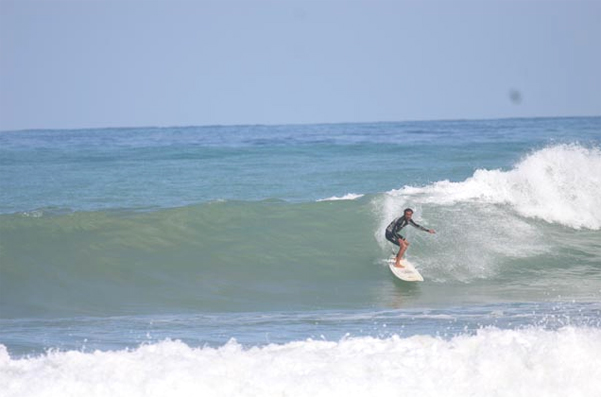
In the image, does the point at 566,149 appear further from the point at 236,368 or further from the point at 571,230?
the point at 236,368

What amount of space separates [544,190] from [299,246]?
6.64 m

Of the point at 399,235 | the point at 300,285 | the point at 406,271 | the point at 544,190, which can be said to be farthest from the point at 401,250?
the point at 544,190

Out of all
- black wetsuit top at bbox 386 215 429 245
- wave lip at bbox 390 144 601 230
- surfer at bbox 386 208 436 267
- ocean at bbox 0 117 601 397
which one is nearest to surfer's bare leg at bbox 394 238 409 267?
surfer at bbox 386 208 436 267

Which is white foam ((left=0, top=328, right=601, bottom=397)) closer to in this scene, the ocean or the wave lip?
the ocean

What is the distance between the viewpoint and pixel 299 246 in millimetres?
19047

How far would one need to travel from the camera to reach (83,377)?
9047 millimetres

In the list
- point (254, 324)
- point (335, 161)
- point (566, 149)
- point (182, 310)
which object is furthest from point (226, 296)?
point (335, 161)

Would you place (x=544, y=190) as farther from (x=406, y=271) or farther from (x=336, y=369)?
(x=336, y=369)

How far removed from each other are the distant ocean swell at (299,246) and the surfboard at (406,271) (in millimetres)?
286

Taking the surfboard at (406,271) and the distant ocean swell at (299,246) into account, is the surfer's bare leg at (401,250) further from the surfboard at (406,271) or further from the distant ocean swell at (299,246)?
the distant ocean swell at (299,246)

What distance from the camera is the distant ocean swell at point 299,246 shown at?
15.7m

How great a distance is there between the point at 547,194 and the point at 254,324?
38.1 ft

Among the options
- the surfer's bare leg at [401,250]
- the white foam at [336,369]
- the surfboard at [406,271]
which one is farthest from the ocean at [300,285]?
the surfer's bare leg at [401,250]

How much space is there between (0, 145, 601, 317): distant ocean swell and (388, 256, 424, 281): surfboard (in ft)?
0.94
